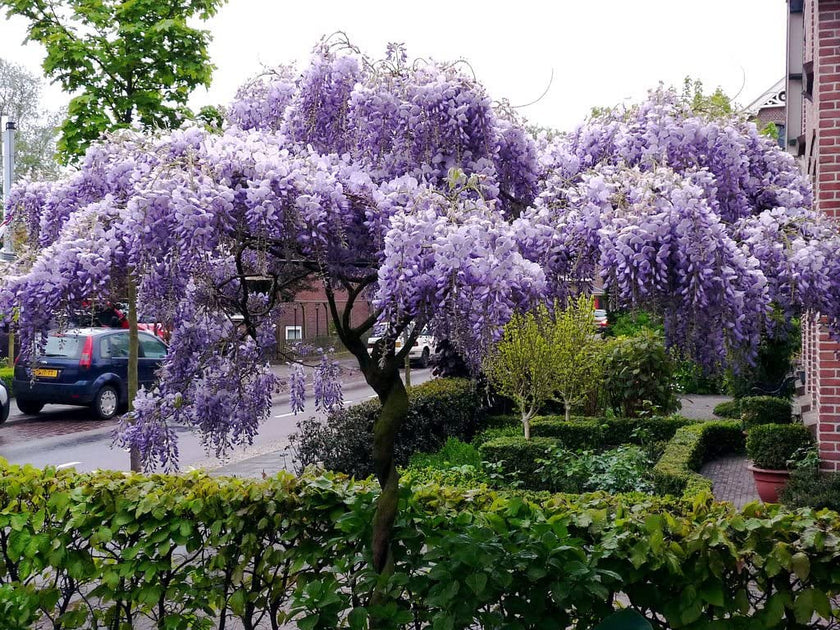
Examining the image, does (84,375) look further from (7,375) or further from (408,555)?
(408,555)

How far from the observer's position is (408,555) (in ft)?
13.6

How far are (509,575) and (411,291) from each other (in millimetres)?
1380

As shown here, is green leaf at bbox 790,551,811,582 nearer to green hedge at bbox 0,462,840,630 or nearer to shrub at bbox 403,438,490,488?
green hedge at bbox 0,462,840,630

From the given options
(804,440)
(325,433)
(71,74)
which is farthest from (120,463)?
(804,440)

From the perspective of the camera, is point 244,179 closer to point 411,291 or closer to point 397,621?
point 411,291

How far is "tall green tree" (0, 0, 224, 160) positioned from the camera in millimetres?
8953

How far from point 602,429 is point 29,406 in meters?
12.4

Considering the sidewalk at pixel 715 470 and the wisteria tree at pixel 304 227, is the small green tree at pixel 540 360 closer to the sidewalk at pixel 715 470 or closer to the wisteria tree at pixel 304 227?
the sidewalk at pixel 715 470

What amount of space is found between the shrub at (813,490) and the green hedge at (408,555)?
3.21 m

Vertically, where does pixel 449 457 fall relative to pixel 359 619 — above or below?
below

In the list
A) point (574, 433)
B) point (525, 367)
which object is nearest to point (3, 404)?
point (525, 367)

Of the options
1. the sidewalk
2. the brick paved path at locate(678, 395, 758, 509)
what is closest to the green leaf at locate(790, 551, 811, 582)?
the brick paved path at locate(678, 395, 758, 509)

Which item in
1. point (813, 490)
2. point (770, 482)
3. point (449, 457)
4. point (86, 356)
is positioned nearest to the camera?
point (813, 490)

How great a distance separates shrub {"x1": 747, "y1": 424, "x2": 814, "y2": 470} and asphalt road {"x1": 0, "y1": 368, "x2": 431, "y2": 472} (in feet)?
21.5
